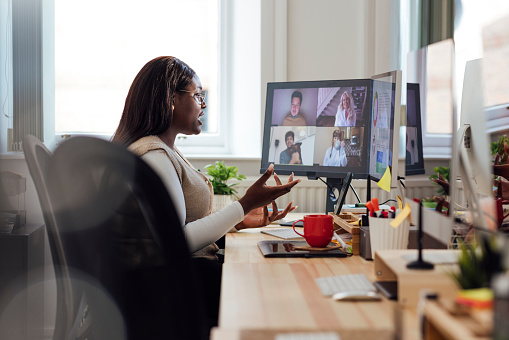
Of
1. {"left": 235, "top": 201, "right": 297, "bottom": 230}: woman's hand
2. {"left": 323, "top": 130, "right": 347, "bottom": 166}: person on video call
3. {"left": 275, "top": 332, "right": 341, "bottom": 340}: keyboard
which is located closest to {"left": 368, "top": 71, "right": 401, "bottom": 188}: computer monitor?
{"left": 323, "top": 130, "right": 347, "bottom": 166}: person on video call

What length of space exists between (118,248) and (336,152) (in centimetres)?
107

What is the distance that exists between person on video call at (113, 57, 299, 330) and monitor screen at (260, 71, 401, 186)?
394mm

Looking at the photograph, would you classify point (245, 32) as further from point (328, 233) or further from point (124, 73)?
point (328, 233)

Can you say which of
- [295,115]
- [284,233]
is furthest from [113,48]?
[284,233]

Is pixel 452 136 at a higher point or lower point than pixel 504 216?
higher

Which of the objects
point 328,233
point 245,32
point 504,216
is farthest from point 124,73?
point 504,216

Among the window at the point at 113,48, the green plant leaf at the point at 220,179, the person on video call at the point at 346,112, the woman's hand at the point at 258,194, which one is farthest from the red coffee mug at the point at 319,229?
the window at the point at 113,48

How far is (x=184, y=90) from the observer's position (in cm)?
193

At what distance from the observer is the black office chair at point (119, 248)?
3.58 feet

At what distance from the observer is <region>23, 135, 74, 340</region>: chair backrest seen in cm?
133

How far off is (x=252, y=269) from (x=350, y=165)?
842 mm

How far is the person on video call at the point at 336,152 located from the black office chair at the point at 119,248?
922mm

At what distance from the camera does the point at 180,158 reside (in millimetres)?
1877

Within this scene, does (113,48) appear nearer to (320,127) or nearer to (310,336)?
(320,127)
